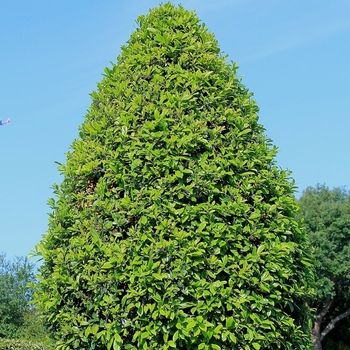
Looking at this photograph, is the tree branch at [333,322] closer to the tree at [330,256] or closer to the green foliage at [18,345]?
the tree at [330,256]

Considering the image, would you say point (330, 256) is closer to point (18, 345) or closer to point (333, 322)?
point (333, 322)

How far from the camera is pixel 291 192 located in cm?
602

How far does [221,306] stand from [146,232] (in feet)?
3.59

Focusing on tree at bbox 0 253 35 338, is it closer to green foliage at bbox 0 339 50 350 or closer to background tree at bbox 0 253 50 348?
background tree at bbox 0 253 50 348

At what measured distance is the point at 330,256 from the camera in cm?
3303

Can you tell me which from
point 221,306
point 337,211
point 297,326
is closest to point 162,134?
point 221,306

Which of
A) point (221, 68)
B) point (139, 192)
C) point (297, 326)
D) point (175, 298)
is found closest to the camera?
point (175, 298)

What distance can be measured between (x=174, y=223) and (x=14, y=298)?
1724cm

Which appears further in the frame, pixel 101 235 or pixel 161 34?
pixel 161 34

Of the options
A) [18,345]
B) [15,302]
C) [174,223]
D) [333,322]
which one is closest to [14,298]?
[15,302]

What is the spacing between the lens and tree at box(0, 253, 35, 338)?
19.8 meters

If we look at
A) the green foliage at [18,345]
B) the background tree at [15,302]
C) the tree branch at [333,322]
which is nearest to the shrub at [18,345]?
the green foliage at [18,345]

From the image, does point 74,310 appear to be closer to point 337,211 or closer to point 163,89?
point 163,89

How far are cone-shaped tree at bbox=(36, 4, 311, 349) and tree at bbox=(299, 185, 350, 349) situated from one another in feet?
88.3
